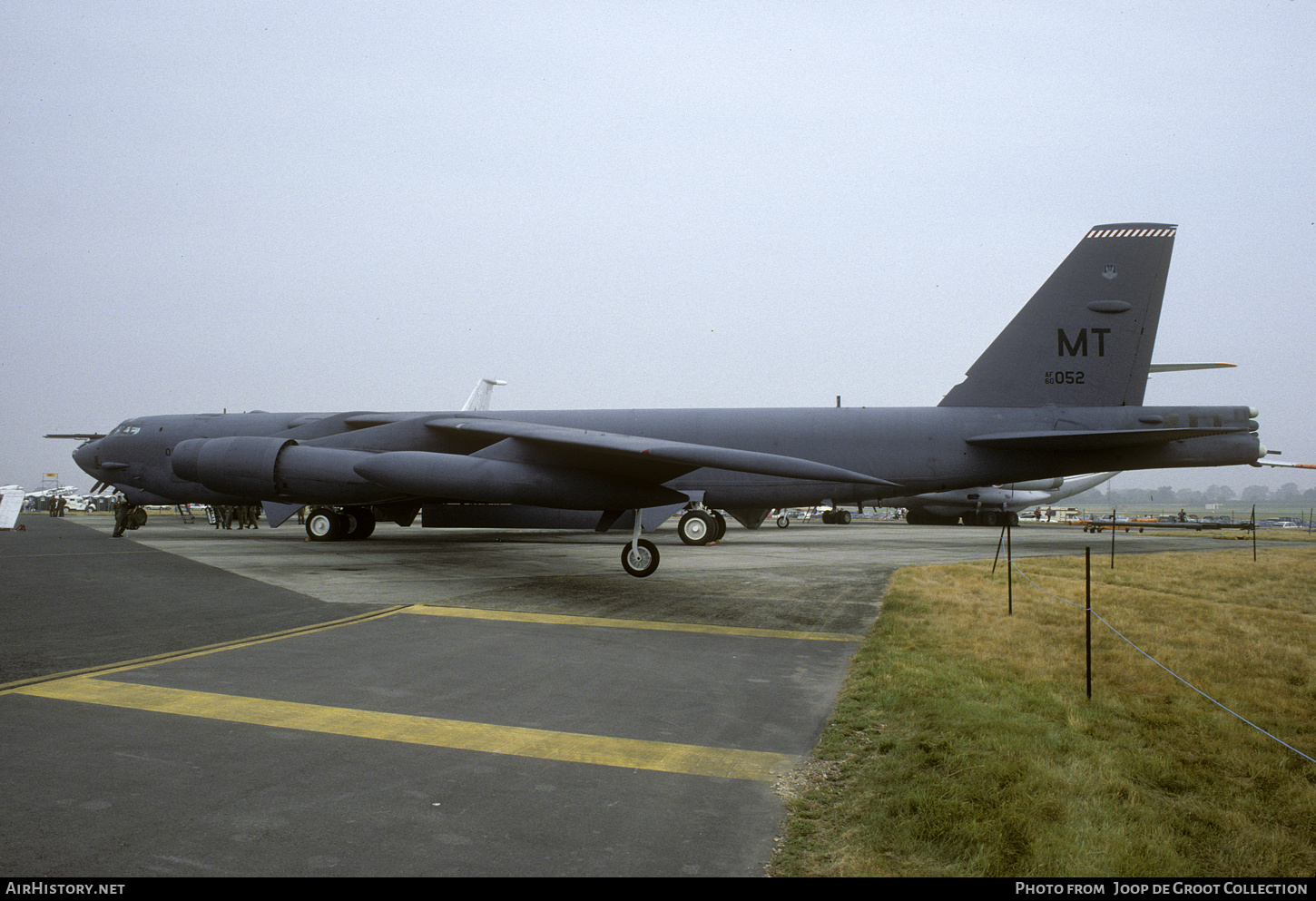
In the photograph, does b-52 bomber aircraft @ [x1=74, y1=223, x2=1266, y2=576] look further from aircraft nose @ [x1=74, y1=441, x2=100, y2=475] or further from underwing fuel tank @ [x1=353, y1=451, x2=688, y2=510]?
aircraft nose @ [x1=74, y1=441, x2=100, y2=475]

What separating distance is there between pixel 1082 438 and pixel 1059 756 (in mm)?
11089

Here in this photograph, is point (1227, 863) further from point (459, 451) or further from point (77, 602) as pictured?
point (459, 451)

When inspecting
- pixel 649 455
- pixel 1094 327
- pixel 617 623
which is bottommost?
pixel 617 623

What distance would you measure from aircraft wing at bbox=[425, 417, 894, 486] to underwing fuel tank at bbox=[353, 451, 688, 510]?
0.24 m

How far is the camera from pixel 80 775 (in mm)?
3525

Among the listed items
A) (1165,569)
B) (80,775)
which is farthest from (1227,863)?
(1165,569)

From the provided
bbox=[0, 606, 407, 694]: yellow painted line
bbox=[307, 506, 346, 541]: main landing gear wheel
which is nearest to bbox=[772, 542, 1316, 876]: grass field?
bbox=[0, 606, 407, 694]: yellow painted line

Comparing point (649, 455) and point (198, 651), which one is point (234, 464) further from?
point (649, 455)

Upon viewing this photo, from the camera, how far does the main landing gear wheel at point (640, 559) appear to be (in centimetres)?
1148

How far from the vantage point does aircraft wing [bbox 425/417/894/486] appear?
8.44 metres

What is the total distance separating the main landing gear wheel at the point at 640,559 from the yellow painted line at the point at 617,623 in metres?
3.06

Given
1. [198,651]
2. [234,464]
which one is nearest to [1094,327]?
[198,651]

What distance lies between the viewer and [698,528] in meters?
20.0
